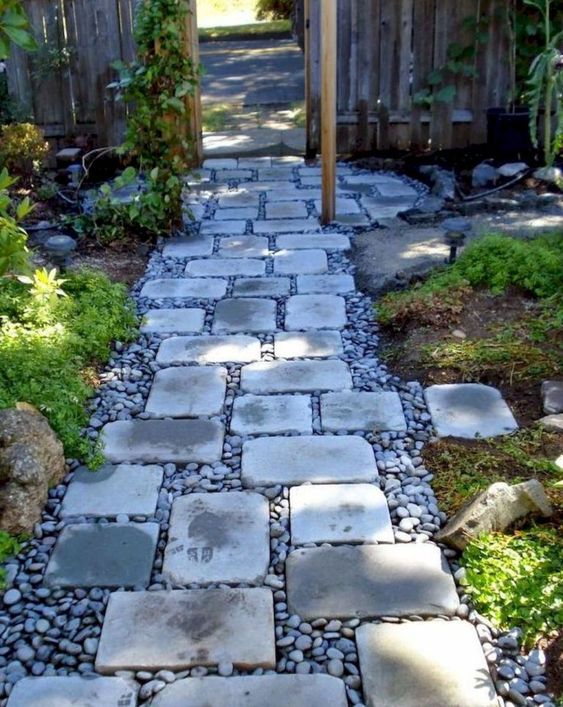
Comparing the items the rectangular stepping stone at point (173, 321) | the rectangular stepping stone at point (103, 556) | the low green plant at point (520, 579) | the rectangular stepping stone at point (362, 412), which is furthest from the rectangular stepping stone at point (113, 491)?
the rectangular stepping stone at point (173, 321)

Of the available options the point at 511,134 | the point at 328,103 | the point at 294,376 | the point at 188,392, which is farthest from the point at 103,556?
the point at 511,134

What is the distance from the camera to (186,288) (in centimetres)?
491

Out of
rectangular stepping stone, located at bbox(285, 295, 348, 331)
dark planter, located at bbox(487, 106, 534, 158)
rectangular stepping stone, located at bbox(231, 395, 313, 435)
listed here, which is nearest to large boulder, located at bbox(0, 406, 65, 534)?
rectangular stepping stone, located at bbox(231, 395, 313, 435)

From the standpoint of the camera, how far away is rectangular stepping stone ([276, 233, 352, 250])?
5598 mm

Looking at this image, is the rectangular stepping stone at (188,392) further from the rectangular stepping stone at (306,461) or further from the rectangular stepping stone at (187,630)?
the rectangular stepping stone at (187,630)

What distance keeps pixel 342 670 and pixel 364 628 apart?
159 millimetres

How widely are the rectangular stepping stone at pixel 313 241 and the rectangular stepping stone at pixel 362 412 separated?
7.01ft

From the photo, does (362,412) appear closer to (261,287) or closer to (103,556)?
(103,556)

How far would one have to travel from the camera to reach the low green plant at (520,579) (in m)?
2.27

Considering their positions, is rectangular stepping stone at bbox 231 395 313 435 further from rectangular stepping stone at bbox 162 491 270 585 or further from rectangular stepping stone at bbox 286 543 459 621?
rectangular stepping stone at bbox 286 543 459 621

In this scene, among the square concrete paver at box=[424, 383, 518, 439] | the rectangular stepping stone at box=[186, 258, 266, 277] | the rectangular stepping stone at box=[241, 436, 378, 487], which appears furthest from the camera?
the rectangular stepping stone at box=[186, 258, 266, 277]

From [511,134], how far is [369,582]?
5.58 meters

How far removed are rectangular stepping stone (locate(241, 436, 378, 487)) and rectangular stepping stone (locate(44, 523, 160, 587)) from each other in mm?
455

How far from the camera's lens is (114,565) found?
2.55 meters
